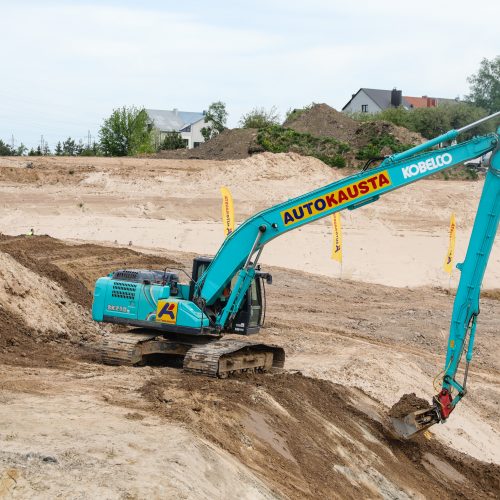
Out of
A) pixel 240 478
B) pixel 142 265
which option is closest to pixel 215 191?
pixel 142 265

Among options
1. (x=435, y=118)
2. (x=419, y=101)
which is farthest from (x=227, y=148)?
(x=419, y=101)

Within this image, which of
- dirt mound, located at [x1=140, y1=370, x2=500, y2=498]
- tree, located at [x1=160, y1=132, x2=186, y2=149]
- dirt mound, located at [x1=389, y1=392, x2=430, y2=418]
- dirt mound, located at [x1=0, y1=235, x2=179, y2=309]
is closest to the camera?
dirt mound, located at [x1=140, y1=370, x2=500, y2=498]

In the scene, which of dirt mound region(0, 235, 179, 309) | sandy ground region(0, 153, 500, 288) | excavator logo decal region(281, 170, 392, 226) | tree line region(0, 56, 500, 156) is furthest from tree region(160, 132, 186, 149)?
excavator logo decal region(281, 170, 392, 226)

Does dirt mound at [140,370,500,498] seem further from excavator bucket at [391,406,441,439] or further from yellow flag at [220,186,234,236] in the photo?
yellow flag at [220,186,234,236]

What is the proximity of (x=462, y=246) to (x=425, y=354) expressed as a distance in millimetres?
18152

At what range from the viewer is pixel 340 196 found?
14070 mm

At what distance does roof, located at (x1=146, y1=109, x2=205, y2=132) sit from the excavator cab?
9937 centimetres

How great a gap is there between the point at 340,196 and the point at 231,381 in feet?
11.2

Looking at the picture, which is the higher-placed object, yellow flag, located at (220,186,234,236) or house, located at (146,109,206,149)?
house, located at (146,109,206,149)

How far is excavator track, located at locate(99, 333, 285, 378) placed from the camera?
14.9 m

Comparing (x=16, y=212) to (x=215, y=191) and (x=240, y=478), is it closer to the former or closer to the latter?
(x=215, y=191)

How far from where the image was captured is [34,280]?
20.0 metres

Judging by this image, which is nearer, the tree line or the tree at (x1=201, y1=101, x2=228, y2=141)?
the tree line

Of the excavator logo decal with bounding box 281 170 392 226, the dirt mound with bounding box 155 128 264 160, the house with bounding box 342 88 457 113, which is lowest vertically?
the excavator logo decal with bounding box 281 170 392 226
